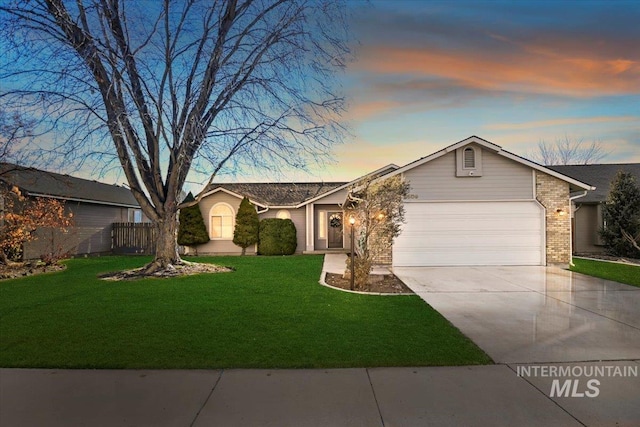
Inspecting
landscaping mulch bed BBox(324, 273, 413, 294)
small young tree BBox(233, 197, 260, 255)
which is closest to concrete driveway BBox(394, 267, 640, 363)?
landscaping mulch bed BBox(324, 273, 413, 294)

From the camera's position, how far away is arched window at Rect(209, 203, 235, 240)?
61.9ft

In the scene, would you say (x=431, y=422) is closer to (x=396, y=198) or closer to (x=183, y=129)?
(x=396, y=198)

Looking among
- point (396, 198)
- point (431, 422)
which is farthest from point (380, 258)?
point (431, 422)

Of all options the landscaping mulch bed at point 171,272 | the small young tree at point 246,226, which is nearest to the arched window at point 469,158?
the landscaping mulch bed at point 171,272

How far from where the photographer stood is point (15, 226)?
11188mm

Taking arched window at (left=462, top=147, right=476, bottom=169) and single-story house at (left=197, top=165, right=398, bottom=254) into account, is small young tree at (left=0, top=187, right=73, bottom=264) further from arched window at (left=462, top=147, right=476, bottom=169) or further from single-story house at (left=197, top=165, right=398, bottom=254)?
arched window at (left=462, top=147, right=476, bottom=169)

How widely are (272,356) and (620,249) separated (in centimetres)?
1710

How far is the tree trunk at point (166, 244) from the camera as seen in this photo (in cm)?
1150

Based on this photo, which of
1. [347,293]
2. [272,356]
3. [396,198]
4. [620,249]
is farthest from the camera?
[620,249]

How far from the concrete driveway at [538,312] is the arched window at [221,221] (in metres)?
10.9

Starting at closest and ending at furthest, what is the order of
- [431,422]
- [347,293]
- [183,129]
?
[431,422] → [347,293] → [183,129]

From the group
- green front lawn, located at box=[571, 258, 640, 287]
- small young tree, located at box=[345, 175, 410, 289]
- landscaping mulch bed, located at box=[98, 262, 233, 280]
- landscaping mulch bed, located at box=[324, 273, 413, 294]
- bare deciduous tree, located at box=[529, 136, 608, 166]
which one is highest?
bare deciduous tree, located at box=[529, 136, 608, 166]

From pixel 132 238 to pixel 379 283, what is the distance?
50.2 ft

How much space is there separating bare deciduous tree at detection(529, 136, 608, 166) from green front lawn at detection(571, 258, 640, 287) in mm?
22781
